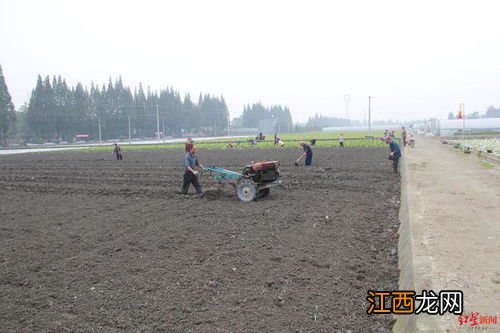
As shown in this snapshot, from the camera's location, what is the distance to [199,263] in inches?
221

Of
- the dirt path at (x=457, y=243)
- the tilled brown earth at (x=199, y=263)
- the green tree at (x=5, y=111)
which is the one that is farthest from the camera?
the green tree at (x=5, y=111)

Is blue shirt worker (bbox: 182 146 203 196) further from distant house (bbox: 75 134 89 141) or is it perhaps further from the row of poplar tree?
distant house (bbox: 75 134 89 141)

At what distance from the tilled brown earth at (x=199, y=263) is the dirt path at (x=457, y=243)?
52cm

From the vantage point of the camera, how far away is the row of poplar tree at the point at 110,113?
88.8m

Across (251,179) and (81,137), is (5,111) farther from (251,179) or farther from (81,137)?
(251,179)

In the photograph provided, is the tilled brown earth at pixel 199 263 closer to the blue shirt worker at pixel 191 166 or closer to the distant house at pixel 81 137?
the blue shirt worker at pixel 191 166

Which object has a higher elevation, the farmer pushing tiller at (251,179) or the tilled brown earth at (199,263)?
the farmer pushing tiller at (251,179)

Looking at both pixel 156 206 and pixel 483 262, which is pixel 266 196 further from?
pixel 483 262

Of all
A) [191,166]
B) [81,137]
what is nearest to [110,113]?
[81,137]

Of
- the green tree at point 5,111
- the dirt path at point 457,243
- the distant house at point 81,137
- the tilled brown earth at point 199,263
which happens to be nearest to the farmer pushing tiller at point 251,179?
the tilled brown earth at point 199,263

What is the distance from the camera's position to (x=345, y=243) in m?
6.43

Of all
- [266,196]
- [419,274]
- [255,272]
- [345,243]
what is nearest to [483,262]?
[419,274]

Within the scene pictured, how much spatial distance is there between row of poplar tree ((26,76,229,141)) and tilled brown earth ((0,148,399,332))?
243 ft

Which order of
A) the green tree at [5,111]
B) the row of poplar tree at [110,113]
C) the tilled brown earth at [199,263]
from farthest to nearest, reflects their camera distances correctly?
the row of poplar tree at [110,113] → the green tree at [5,111] → the tilled brown earth at [199,263]
